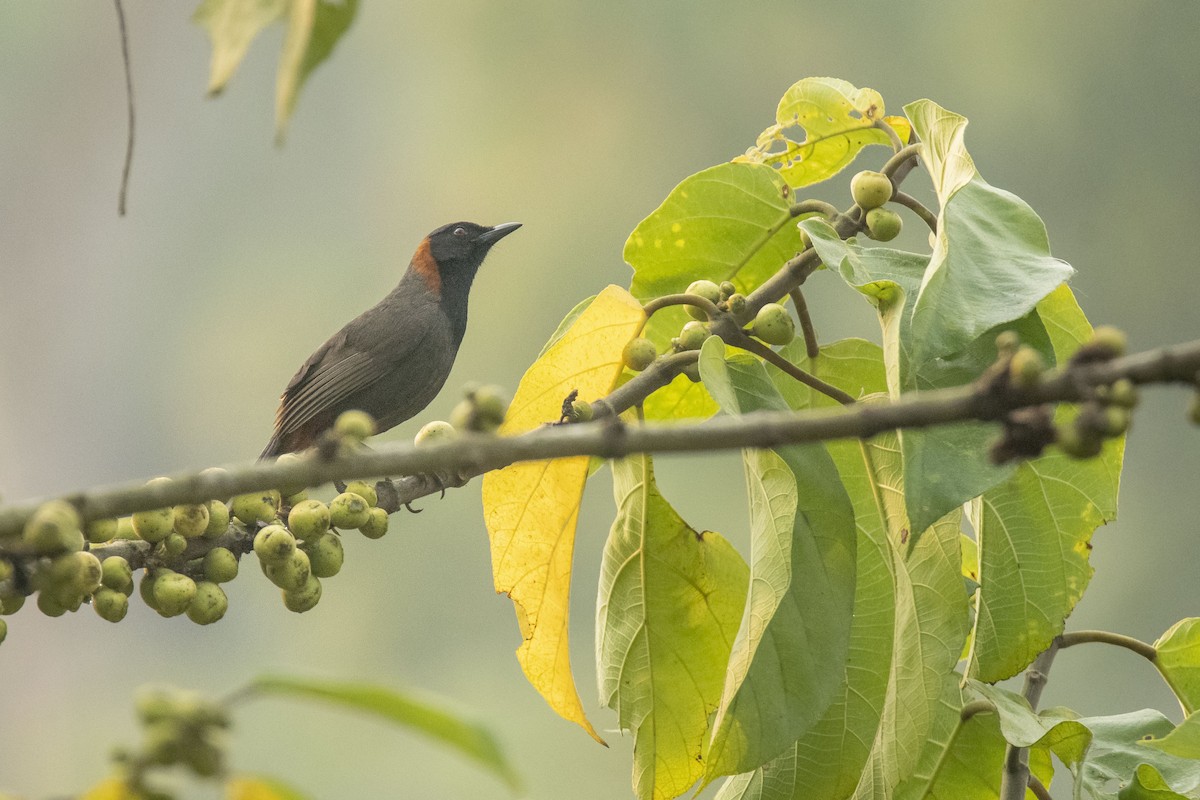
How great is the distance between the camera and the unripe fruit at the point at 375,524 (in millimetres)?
1371

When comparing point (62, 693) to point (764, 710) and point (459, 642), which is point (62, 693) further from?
point (764, 710)

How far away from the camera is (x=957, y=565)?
1.34 m

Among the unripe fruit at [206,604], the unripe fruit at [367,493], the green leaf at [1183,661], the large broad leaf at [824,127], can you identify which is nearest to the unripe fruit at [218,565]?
the unripe fruit at [206,604]

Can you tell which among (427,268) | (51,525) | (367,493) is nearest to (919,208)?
(367,493)

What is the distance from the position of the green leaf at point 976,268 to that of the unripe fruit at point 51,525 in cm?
80

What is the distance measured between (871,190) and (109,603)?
1034mm

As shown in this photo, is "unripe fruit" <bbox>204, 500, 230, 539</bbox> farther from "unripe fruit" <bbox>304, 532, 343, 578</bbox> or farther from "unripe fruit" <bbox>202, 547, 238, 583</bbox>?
"unripe fruit" <bbox>304, 532, 343, 578</bbox>

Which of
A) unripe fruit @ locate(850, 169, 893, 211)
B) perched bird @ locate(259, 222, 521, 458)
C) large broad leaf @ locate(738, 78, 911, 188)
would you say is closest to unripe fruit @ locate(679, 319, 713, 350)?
unripe fruit @ locate(850, 169, 893, 211)

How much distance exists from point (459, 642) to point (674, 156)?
5.48m

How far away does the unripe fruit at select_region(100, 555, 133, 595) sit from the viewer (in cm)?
112

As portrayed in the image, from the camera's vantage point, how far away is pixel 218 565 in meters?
1.24

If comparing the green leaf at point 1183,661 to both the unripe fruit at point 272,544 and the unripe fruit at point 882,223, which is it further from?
the unripe fruit at point 272,544

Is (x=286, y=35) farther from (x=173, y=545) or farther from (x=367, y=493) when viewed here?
(x=367, y=493)

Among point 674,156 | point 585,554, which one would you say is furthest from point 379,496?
point 674,156
